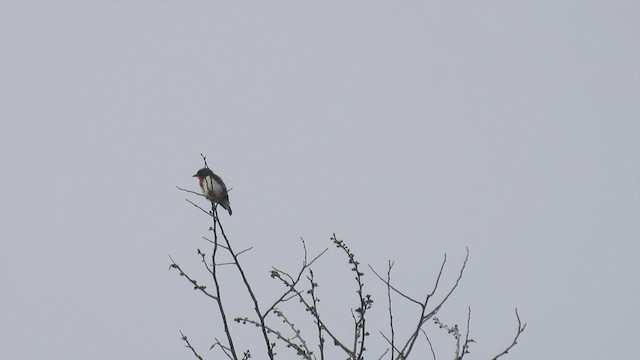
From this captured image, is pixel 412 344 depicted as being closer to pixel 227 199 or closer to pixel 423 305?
pixel 423 305

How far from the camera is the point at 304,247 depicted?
3439mm

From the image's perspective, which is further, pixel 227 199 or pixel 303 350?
pixel 227 199

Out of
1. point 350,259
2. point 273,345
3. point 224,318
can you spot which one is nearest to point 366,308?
point 350,259

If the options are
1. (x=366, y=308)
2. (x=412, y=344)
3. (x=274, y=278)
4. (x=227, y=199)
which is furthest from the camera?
(x=227, y=199)

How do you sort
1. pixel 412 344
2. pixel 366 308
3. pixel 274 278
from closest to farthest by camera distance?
pixel 412 344, pixel 366 308, pixel 274 278

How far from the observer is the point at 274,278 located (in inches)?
144

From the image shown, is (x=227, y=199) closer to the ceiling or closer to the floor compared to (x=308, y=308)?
closer to the ceiling

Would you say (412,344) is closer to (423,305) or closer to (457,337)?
(423,305)

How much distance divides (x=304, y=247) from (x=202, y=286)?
50 centimetres

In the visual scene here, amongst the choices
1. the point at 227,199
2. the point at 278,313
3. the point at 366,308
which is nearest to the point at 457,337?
the point at 366,308

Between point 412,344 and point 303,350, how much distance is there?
60 cm

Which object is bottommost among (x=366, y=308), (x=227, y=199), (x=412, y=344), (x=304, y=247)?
(x=412, y=344)

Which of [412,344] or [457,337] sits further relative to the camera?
[457,337]

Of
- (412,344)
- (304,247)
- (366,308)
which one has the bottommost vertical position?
(412,344)
